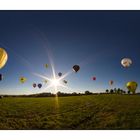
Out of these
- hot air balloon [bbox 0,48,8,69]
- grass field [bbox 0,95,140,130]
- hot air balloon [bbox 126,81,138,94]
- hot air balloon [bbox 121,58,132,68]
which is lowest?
grass field [bbox 0,95,140,130]

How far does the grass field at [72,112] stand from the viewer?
741cm

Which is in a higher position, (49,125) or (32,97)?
(32,97)

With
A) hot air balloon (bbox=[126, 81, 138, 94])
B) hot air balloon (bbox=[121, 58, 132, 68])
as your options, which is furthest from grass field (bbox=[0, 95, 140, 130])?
hot air balloon (bbox=[121, 58, 132, 68])

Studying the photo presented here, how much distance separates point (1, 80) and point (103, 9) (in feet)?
7.55

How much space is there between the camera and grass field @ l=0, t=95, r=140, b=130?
7.41 metres

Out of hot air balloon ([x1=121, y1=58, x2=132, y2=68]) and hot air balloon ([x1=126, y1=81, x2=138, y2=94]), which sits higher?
hot air balloon ([x1=121, y1=58, x2=132, y2=68])

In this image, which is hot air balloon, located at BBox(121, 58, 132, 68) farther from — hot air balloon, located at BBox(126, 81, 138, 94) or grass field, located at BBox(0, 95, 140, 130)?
grass field, located at BBox(0, 95, 140, 130)

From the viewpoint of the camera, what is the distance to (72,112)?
7.52 meters

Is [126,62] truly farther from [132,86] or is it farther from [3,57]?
[3,57]

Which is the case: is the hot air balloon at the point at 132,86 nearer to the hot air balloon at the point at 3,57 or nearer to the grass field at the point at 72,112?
the grass field at the point at 72,112

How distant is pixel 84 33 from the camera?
754 centimetres

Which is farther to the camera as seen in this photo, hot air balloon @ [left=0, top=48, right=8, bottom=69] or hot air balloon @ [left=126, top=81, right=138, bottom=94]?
hot air balloon @ [left=0, top=48, right=8, bottom=69]
